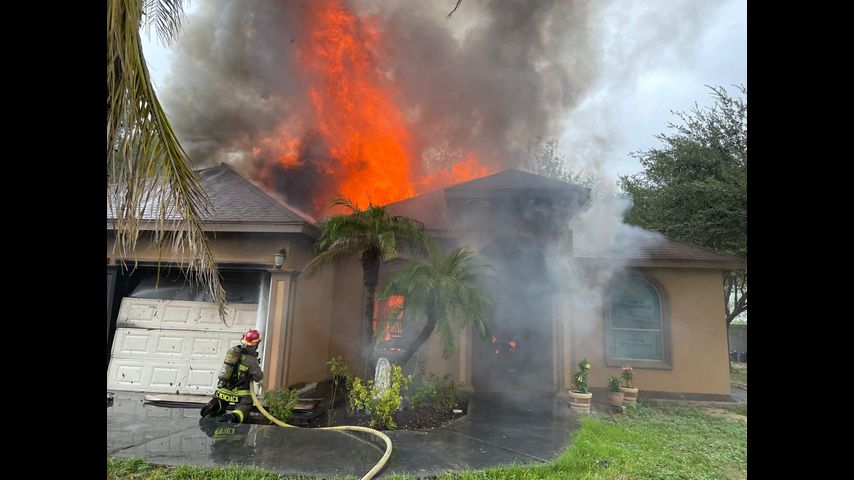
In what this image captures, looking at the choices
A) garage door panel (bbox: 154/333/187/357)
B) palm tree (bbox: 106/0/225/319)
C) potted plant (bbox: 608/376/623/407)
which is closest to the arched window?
potted plant (bbox: 608/376/623/407)

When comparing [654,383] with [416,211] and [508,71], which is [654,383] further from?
[508,71]

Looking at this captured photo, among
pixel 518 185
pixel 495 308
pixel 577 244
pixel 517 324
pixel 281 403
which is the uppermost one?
pixel 518 185

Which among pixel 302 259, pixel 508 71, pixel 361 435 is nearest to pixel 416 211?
pixel 302 259

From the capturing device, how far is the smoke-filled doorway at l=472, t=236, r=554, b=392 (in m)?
10.4

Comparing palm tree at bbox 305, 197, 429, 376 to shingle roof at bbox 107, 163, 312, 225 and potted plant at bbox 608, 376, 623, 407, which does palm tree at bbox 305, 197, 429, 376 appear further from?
potted plant at bbox 608, 376, 623, 407

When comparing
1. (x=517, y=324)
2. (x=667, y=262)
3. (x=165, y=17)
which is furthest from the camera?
(x=517, y=324)

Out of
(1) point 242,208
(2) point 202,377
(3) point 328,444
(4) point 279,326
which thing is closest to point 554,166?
(1) point 242,208

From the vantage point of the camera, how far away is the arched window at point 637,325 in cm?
1055

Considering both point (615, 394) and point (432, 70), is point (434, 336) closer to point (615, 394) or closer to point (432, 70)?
point (615, 394)

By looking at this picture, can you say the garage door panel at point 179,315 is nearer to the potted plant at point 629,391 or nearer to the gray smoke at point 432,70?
the gray smoke at point 432,70

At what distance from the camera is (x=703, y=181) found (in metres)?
15.9

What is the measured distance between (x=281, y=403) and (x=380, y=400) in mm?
Answer: 1700

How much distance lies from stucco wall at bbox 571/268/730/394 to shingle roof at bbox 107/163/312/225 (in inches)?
279
